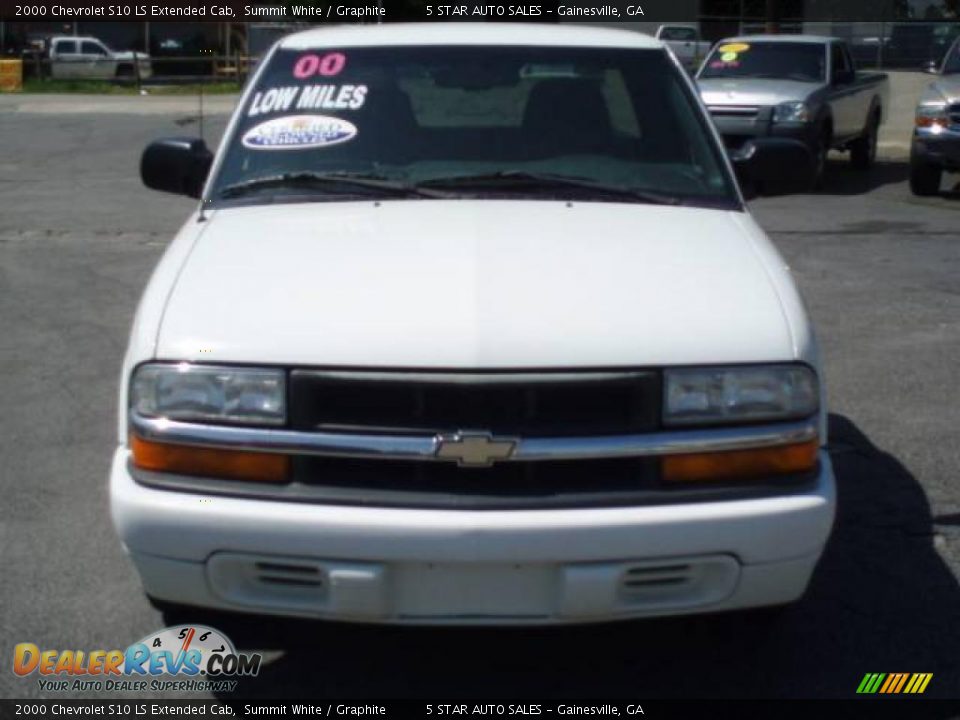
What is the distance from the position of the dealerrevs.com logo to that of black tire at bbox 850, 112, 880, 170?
1427 cm

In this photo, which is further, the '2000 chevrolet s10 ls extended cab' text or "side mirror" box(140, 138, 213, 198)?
"side mirror" box(140, 138, 213, 198)

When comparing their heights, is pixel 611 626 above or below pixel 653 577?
below

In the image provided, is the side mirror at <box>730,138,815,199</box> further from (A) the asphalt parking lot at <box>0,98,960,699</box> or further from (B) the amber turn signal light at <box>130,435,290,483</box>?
(B) the amber turn signal light at <box>130,435,290,483</box>

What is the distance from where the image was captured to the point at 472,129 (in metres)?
4.69

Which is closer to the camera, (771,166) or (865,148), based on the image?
(771,166)

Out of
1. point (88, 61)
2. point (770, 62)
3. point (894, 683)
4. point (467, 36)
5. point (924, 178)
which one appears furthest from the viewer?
point (88, 61)

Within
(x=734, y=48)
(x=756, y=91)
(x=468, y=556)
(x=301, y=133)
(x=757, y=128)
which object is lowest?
(x=757, y=128)

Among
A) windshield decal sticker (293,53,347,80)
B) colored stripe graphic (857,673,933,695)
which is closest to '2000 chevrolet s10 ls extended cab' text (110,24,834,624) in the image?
colored stripe graphic (857,673,933,695)

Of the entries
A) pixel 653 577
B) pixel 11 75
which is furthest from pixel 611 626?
pixel 11 75

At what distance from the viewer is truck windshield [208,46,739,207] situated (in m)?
4.44

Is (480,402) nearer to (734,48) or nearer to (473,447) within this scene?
(473,447)

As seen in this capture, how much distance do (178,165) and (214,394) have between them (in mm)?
2052

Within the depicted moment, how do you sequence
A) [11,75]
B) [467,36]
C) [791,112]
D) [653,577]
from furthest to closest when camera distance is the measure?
[11,75] < [791,112] < [467,36] < [653,577]

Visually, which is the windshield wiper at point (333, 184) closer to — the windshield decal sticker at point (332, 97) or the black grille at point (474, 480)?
the windshield decal sticker at point (332, 97)
